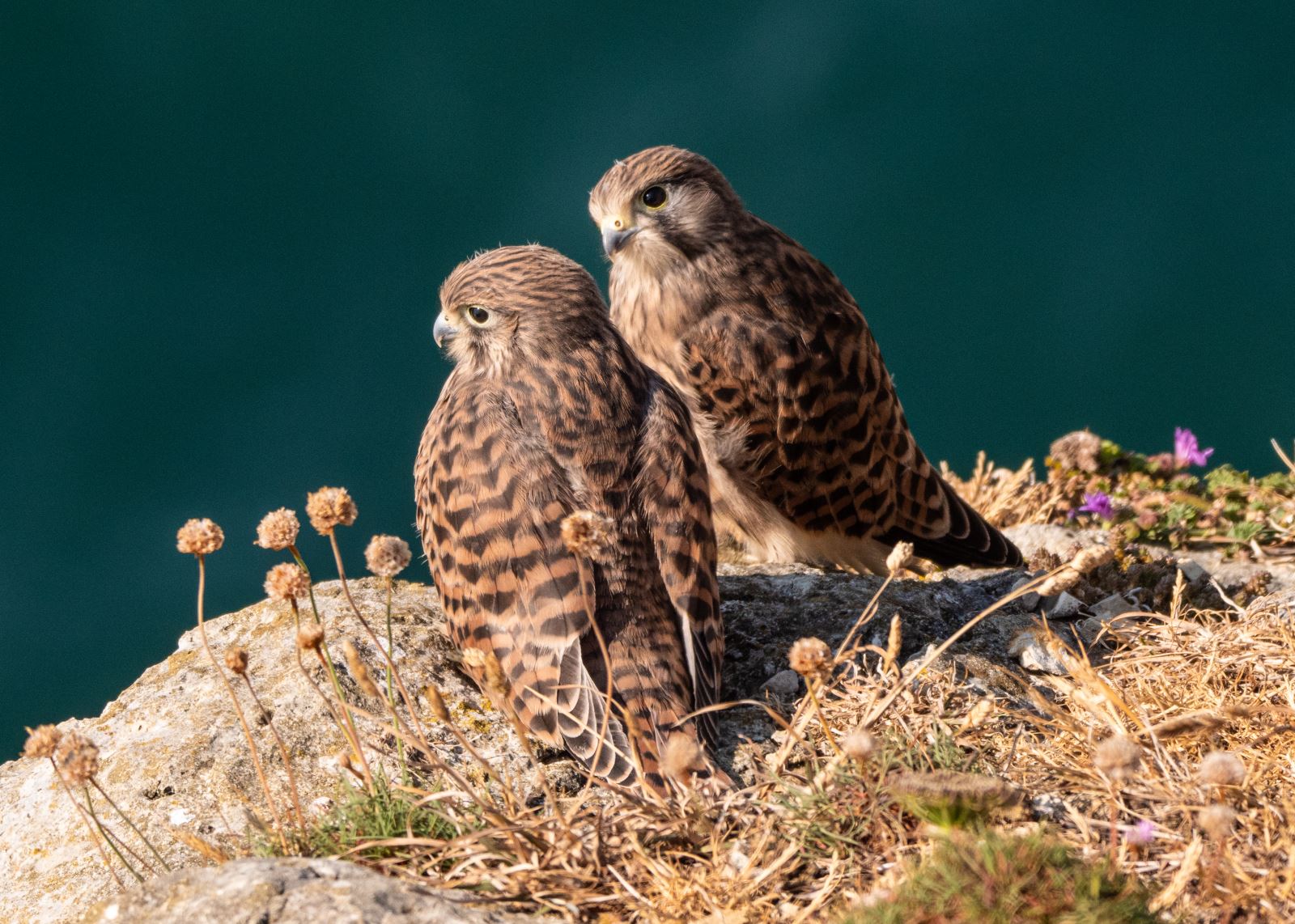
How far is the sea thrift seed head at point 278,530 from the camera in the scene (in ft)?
8.19

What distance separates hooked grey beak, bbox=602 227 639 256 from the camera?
4.00 meters

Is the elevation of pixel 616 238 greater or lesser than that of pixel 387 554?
greater

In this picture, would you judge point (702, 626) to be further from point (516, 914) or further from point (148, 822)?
point (148, 822)

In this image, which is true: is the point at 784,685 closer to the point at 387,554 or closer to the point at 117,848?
the point at 387,554

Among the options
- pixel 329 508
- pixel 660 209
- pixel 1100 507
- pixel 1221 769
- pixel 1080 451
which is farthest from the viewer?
pixel 1080 451

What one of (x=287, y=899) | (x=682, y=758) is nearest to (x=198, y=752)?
(x=287, y=899)

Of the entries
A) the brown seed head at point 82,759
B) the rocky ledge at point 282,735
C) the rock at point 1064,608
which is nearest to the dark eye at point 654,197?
the rocky ledge at point 282,735

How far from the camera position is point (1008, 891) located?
1.76m

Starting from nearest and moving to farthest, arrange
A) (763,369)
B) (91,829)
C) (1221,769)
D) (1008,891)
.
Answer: (1008,891), (1221,769), (91,829), (763,369)

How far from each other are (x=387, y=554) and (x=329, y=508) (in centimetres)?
15

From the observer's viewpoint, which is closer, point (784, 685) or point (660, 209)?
point (784, 685)

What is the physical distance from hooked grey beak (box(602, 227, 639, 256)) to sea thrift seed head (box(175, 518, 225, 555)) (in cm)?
190

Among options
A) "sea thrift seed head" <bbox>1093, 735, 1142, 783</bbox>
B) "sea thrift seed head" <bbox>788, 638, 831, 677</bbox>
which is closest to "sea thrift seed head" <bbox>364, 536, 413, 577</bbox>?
"sea thrift seed head" <bbox>788, 638, 831, 677</bbox>

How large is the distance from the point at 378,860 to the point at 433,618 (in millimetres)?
1091
